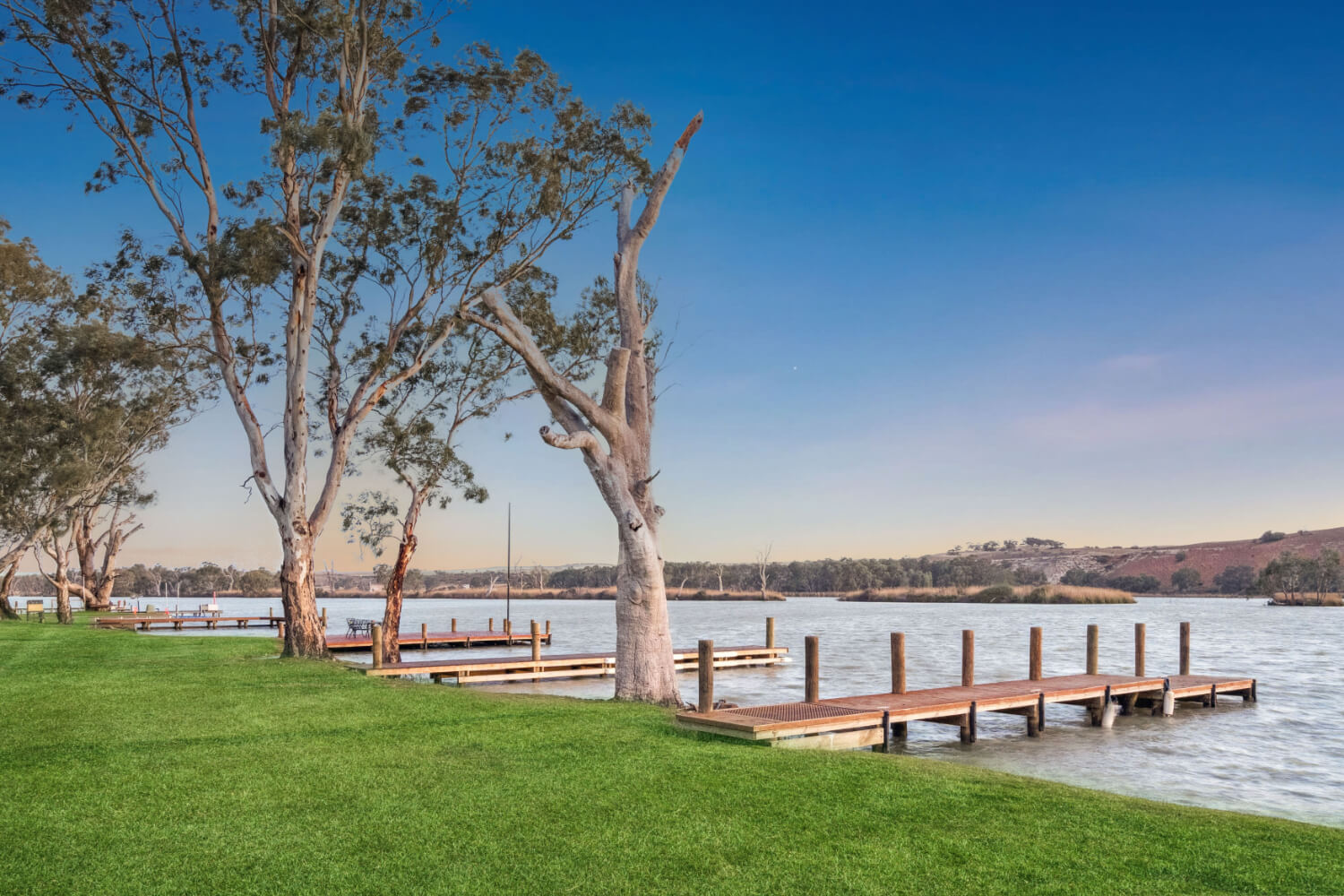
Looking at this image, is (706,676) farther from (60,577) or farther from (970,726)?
(60,577)

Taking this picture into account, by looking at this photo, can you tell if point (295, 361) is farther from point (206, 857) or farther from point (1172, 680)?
point (1172, 680)

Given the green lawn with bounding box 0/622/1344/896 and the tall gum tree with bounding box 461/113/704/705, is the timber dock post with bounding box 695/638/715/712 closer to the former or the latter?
the green lawn with bounding box 0/622/1344/896

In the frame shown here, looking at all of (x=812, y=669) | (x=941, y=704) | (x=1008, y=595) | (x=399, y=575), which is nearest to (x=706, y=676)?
(x=812, y=669)

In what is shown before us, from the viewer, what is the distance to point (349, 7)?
706 inches

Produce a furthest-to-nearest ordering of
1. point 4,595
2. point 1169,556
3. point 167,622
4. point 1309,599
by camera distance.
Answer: point 1169,556
point 1309,599
point 167,622
point 4,595

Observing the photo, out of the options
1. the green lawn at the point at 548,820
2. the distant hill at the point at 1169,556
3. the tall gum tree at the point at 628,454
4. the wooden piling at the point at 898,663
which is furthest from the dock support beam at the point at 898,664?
the distant hill at the point at 1169,556

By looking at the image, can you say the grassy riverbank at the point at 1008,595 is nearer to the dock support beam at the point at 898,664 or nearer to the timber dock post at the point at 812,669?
the dock support beam at the point at 898,664

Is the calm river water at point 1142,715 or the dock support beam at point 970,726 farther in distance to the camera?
the dock support beam at point 970,726

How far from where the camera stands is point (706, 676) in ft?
36.8

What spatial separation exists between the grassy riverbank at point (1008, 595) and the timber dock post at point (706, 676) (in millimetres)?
64663

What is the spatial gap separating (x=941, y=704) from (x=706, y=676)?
3914mm

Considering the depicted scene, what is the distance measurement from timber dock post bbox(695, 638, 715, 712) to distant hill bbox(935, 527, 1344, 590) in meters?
113

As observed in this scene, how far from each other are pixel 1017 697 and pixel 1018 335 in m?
17.6

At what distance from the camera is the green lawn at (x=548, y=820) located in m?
5.06
